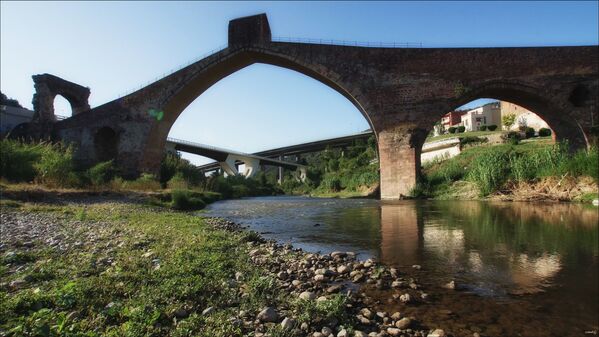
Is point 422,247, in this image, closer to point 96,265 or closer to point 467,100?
point 96,265

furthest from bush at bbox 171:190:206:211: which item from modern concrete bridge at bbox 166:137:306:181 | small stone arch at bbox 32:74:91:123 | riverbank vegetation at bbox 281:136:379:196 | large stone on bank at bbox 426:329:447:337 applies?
modern concrete bridge at bbox 166:137:306:181

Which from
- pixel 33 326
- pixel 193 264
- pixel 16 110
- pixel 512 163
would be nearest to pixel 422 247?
pixel 193 264

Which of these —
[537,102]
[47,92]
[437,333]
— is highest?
[47,92]

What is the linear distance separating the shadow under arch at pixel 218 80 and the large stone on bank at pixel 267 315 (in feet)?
66.1

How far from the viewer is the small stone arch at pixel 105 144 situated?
90.9 ft

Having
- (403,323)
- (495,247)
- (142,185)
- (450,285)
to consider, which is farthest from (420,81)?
(403,323)

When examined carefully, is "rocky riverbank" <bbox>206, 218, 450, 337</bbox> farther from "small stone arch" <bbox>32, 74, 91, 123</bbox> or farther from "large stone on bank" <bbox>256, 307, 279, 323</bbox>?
"small stone arch" <bbox>32, 74, 91, 123</bbox>

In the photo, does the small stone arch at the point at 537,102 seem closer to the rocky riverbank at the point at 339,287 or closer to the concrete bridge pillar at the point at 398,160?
the concrete bridge pillar at the point at 398,160

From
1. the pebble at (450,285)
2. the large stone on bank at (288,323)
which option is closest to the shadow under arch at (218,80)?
the pebble at (450,285)

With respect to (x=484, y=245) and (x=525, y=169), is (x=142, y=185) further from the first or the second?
(x=525, y=169)

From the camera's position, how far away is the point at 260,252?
546 centimetres

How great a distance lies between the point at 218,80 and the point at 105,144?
411 inches

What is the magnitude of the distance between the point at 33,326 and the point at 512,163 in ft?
59.6

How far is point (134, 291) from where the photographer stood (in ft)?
10.8
